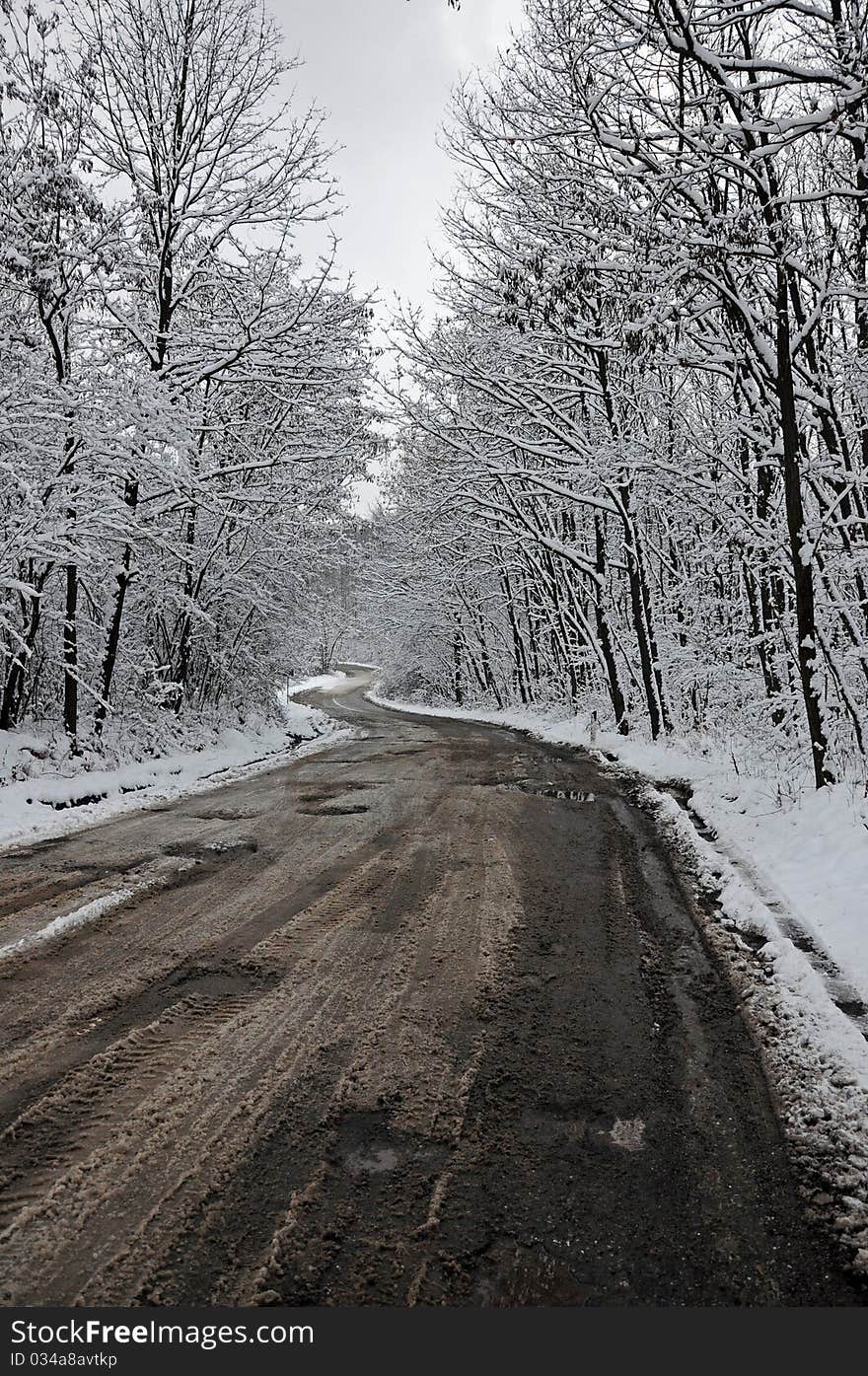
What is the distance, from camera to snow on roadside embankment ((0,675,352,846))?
8289 millimetres

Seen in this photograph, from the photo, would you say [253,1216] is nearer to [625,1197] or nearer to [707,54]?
[625,1197]

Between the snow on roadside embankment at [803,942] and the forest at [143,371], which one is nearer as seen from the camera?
the snow on roadside embankment at [803,942]

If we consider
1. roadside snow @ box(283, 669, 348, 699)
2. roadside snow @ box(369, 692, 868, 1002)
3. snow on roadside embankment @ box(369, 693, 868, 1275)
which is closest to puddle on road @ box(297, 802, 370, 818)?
snow on roadside embankment @ box(369, 693, 868, 1275)

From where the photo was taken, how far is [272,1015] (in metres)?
3.32

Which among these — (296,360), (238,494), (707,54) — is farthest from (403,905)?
(296,360)

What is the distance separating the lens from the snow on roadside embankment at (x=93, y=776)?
829 centimetres

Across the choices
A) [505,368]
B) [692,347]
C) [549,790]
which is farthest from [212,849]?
[505,368]

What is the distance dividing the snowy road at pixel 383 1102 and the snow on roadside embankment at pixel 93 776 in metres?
3.04

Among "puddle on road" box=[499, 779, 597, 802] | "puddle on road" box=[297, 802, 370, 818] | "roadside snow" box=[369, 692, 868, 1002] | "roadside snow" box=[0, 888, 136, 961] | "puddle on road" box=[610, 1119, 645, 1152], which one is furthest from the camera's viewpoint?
"puddle on road" box=[499, 779, 597, 802]

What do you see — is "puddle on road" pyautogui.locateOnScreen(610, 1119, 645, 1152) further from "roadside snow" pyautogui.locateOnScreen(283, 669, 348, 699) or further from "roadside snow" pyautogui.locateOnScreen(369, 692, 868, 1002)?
"roadside snow" pyautogui.locateOnScreen(283, 669, 348, 699)

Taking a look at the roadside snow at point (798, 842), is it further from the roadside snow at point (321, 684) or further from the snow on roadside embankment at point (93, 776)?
the roadside snow at point (321, 684)

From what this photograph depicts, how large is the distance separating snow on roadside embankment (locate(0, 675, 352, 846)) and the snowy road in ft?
9.98

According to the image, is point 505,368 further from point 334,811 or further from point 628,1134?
point 628,1134

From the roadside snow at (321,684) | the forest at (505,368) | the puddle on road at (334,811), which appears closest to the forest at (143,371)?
the forest at (505,368)
